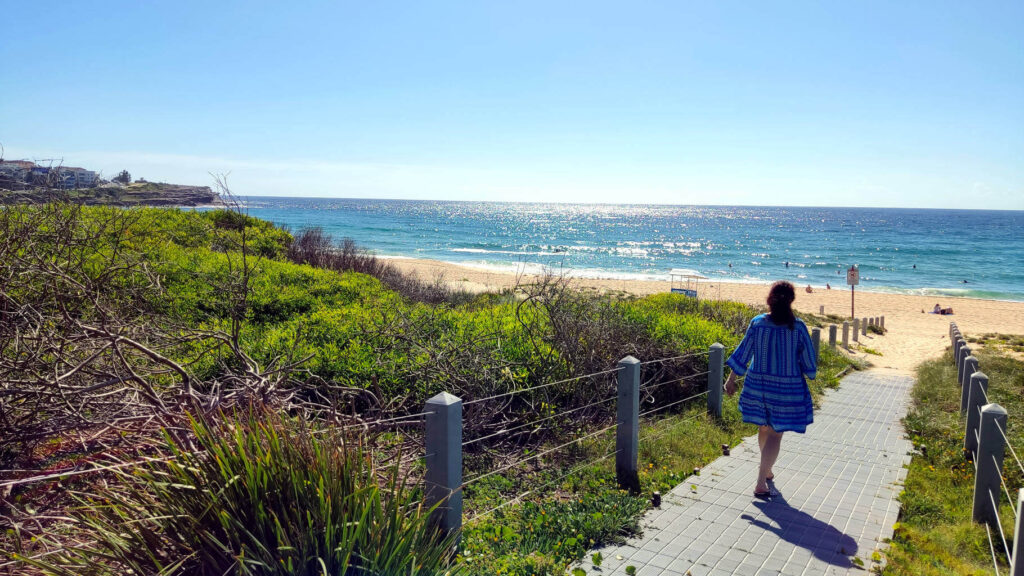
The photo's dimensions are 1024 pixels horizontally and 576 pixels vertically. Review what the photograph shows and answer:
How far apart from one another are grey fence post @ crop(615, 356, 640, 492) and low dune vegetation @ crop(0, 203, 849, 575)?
0.64ft

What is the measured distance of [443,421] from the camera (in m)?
3.63

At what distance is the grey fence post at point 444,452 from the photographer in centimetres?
364

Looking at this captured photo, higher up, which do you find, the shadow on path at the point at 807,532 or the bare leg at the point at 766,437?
the bare leg at the point at 766,437

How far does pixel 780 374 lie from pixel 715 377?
7.86ft

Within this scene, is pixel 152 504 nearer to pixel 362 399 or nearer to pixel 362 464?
pixel 362 464

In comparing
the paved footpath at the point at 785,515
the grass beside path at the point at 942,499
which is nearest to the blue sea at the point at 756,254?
the paved footpath at the point at 785,515

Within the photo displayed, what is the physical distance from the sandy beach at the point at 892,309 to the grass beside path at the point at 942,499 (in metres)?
7.37

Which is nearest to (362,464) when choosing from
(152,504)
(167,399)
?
(152,504)

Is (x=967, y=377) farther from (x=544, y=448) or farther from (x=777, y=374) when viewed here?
(x=544, y=448)

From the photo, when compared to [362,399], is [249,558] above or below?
above

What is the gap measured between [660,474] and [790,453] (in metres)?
1.83

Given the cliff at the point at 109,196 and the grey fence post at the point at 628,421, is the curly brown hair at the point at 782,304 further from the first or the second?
the cliff at the point at 109,196

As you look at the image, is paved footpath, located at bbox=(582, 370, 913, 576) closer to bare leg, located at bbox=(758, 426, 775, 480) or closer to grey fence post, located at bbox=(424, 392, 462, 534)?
bare leg, located at bbox=(758, 426, 775, 480)

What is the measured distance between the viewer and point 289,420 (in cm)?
344
